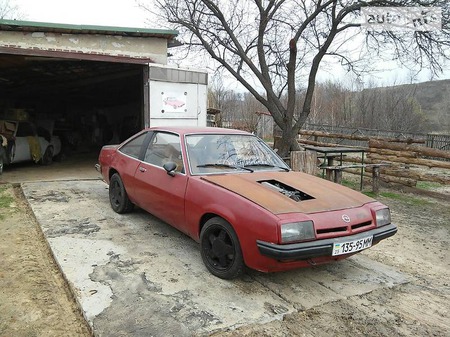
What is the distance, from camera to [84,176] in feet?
30.4

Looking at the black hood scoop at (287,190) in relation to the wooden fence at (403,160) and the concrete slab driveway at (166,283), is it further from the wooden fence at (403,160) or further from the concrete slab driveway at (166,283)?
the wooden fence at (403,160)

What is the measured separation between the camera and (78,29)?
8.92 meters

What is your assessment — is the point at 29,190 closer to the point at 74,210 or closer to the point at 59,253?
the point at 74,210

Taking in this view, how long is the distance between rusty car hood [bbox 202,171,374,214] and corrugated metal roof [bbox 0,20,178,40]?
697 cm

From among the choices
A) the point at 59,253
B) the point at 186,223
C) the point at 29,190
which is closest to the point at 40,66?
the point at 29,190

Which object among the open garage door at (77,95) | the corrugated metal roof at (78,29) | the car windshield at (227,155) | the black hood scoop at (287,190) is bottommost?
the black hood scoop at (287,190)

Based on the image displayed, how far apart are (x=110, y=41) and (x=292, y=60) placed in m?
5.36

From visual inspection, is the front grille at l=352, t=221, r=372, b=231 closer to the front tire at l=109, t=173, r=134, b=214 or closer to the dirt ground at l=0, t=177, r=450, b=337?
the dirt ground at l=0, t=177, r=450, b=337

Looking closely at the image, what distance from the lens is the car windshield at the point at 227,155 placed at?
4.18m

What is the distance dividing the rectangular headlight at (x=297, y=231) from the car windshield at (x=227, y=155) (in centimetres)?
131

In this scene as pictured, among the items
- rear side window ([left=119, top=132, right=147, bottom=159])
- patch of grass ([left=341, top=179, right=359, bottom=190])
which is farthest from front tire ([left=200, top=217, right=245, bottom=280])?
patch of grass ([left=341, top=179, right=359, bottom=190])

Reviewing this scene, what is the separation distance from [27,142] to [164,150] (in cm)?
774

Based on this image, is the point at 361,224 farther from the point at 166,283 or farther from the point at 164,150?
the point at 164,150

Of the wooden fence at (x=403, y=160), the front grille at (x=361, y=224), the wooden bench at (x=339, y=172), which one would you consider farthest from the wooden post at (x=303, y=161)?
the front grille at (x=361, y=224)
